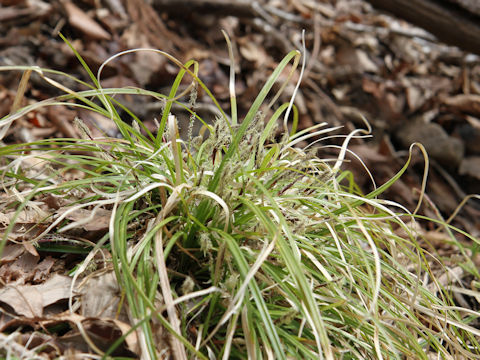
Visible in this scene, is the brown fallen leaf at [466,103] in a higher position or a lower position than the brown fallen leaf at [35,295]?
higher

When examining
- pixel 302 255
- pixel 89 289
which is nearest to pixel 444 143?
pixel 302 255

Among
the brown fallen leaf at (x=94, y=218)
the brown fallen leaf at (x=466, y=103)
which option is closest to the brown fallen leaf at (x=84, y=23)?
the brown fallen leaf at (x=94, y=218)

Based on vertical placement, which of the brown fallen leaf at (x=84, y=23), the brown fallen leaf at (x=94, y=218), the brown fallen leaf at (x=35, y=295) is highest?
the brown fallen leaf at (x=94, y=218)

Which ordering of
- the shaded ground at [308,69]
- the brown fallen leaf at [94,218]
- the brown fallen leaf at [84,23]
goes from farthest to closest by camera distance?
the brown fallen leaf at [84,23] < the shaded ground at [308,69] < the brown fallen leaf at [94,218]

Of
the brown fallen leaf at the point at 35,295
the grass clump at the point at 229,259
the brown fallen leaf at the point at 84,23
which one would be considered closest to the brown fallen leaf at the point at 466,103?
the grass clump at the point at 229,259

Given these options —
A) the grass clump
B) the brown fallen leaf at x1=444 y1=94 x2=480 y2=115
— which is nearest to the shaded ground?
the brown fallen leaf at x1=444 y1=94 x2=480 y2=115

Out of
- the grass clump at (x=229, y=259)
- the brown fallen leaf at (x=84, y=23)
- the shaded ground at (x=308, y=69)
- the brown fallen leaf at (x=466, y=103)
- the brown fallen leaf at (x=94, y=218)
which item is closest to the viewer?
the grass clump at (x=229, y=259)

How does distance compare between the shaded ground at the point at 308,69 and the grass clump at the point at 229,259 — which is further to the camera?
the shaded ground at the point at 308,69

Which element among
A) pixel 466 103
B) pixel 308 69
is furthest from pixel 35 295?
pixel 466 103

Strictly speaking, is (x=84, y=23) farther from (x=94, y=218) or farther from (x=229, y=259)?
(x=229, y=259)

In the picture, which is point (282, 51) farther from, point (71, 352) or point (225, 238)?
point (71, 352)

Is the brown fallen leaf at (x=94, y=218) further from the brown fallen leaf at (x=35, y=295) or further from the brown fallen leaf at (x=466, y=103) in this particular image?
the brown fallen leaf at (x=466, y=103)
